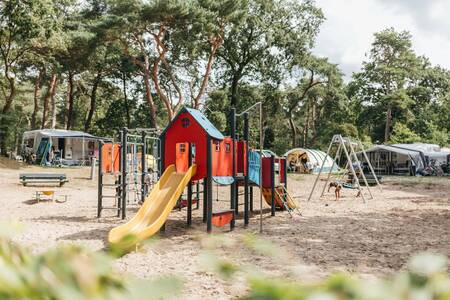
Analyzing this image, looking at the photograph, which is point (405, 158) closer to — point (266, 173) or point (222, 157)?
point (266, 173)

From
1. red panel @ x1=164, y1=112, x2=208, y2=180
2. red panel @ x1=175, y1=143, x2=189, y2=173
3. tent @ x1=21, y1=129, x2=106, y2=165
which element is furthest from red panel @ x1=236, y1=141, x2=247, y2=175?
tent @ x1=21, y1=129, x2=106, y2=165

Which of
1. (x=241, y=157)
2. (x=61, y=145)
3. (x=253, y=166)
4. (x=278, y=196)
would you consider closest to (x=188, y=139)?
(x=241, y=157)

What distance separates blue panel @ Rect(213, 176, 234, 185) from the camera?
28.9 feet

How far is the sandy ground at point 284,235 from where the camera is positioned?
5.76m

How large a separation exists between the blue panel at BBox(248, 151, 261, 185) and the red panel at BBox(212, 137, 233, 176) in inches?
31.8

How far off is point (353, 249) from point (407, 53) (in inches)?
1820

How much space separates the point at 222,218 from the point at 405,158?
29.2 meters

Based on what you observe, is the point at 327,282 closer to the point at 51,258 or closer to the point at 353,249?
the point at 51,258

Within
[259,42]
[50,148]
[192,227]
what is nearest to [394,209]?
[192,227]

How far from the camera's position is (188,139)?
9.09 meters

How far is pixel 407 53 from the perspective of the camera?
48.1 meters

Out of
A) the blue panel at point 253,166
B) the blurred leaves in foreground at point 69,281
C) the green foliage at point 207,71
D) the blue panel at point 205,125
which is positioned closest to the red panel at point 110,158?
the blue panel at point 205,125

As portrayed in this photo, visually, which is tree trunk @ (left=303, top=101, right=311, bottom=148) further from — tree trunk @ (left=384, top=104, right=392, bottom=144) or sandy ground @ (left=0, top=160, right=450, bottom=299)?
sandy ground @ (left=0, top=160, right=450, bottom=299)

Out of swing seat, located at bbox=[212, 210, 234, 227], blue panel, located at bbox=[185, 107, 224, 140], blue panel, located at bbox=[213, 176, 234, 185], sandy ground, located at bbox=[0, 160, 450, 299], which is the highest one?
blue panel, located at bbox=[185, 107, 224, 140]
